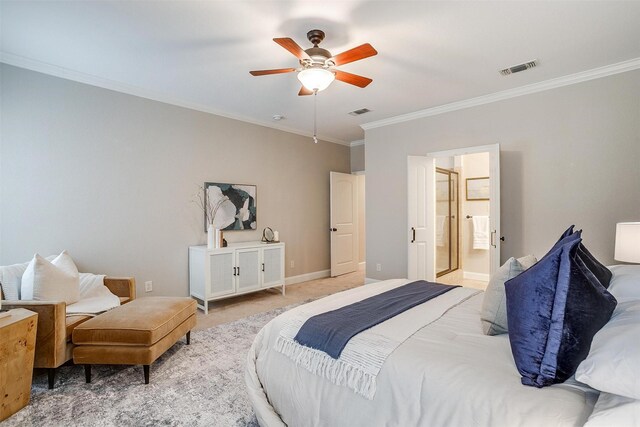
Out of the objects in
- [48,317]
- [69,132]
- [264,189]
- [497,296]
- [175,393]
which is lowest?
[175,393]

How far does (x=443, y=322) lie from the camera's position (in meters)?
1.71

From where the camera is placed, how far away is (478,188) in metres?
5.56

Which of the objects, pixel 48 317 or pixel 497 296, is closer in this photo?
pixel 497 296

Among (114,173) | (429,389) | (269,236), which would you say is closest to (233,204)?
(269,236)

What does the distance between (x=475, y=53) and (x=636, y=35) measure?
3.99 ft

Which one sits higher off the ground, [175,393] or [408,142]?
[408,142]

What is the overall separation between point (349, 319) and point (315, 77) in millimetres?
1802

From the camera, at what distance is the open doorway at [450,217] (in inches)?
172

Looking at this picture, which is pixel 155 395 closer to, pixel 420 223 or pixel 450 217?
pixel 420 223

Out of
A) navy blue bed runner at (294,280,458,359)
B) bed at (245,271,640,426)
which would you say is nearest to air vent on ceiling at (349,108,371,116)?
navy blue bed runner at (294,280,458,359)

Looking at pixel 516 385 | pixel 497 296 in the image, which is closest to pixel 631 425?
pixel 516 385

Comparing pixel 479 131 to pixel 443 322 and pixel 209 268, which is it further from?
pixel 209 268

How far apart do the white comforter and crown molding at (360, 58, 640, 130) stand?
10.1 feet

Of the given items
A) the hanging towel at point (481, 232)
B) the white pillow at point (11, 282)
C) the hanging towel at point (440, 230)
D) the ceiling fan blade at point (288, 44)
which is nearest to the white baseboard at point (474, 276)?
the hanging towel at point (481, 232)
